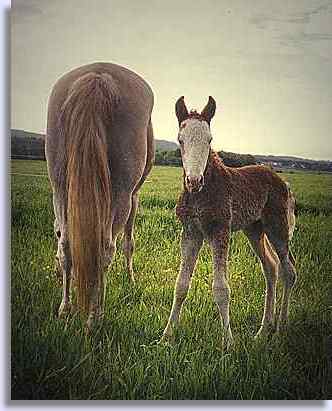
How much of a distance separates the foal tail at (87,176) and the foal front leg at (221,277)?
11.6 inches

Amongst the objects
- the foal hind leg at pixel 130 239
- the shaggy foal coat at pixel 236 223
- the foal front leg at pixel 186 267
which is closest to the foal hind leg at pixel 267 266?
the shaggy foal coat at pixel 236 223

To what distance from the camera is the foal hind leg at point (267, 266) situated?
1907mm

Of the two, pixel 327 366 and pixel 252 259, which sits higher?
pixel 252 259

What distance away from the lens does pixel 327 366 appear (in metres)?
1.89

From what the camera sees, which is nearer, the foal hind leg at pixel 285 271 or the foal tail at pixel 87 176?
the foal tail at pixel 87 176

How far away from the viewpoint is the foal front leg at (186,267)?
1896 millimetres

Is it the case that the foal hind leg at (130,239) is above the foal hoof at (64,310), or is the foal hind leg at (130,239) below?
above

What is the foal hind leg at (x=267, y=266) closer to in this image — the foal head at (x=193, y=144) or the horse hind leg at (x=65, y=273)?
the foal head at (x=193, y=144)

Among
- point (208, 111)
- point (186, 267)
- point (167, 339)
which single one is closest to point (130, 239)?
point (186, 267)

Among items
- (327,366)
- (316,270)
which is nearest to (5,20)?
(316,270)

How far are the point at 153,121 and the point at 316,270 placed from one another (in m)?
0.60

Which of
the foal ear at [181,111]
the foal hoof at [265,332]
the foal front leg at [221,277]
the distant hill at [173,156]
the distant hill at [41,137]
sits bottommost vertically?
the foal hoof at [265,332]

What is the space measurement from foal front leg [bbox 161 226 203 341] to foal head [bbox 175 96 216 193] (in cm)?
12

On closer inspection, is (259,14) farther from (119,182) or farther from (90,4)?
(119,182)
